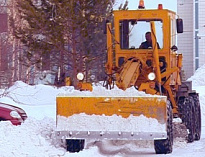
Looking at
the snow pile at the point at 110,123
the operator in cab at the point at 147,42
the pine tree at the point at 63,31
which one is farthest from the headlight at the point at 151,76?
the pine tree at the point at 63,31

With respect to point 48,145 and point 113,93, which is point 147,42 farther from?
point 48,145

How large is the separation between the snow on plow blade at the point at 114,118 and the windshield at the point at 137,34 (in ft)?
7.60

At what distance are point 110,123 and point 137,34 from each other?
9.04ft

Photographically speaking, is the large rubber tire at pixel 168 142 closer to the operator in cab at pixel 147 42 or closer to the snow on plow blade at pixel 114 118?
the snow on plow blade at pixel 114 118

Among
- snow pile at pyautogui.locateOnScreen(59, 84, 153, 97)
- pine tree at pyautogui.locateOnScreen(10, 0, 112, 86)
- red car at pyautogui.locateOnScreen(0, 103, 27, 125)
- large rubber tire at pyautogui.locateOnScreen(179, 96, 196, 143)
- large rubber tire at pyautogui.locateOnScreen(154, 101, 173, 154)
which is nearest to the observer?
snow pile at pyautogui.locateOnScreen(59, 84, 153, 97)

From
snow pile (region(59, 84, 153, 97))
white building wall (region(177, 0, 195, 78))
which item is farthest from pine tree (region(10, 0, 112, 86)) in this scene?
white building wall (region(177, 0, 195, 78))

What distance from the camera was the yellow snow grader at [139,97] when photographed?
33.4 feet

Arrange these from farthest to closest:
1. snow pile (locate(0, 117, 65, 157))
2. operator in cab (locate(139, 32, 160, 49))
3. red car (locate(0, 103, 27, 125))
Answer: operator in cab (locate(139, 32, 160, 49)) → red car (locate(0, 103, 27, 125)) → snow pile (locate(0, 117, 65, 157))

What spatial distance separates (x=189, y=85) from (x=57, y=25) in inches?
367

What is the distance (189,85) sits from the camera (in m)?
14.1

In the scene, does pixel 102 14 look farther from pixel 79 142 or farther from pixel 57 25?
pixel 79 142

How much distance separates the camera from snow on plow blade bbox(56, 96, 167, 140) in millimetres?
10164

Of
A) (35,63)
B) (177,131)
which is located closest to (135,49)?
(177,131)

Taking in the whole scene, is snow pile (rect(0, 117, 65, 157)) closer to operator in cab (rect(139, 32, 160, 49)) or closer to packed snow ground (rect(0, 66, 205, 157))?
packed snow ground (rect(0, 66, 205, 157))
